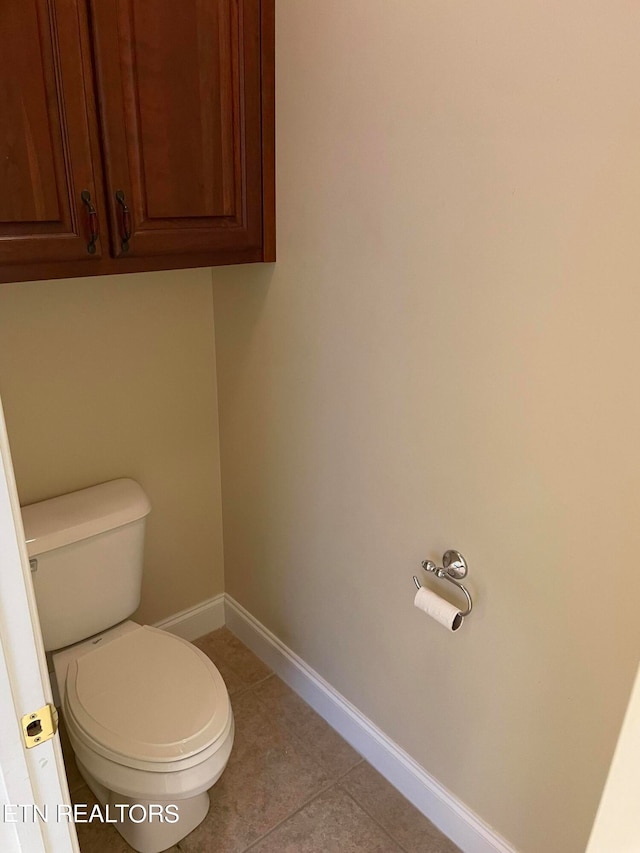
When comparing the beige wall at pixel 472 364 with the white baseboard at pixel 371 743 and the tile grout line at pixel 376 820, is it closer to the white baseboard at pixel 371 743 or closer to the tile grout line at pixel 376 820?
the white baseboard at pixel 371 743

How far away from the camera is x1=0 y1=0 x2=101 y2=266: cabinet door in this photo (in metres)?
1.15

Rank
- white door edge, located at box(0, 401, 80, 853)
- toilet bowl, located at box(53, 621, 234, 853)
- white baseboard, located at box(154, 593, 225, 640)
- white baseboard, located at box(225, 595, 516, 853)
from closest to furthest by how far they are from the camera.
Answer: white door edge, located at box(0, 401, 80, 853) < toilet bowl, located at box(53, 621, 234, 853) < white baseboard, located at box(225, 595, 516, 853) < white baseboard, located at box(154, 593, 225, 640)

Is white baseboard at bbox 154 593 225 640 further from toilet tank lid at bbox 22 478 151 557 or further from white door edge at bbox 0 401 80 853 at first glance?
white door edge at bbox 0 401 80 853

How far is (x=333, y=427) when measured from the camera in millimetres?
1670

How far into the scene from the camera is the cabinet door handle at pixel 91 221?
131 cm

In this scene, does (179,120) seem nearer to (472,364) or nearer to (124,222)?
(124,222)

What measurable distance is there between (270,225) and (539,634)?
3.85 feet

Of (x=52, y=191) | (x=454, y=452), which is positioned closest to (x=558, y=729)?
(x=454, y=452)

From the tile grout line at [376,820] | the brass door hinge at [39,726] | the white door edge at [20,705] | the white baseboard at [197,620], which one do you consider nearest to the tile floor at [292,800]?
the tile grout line at [376,820]

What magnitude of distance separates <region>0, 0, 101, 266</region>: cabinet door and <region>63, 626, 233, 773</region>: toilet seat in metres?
1.04

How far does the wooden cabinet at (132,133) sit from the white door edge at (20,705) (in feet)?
2.53

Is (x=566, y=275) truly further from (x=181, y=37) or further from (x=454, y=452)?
(x=181, y=37)

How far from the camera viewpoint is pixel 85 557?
5.58 ft

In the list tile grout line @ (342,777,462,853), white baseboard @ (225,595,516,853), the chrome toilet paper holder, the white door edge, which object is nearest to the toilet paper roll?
the chrome toilet paper holder
